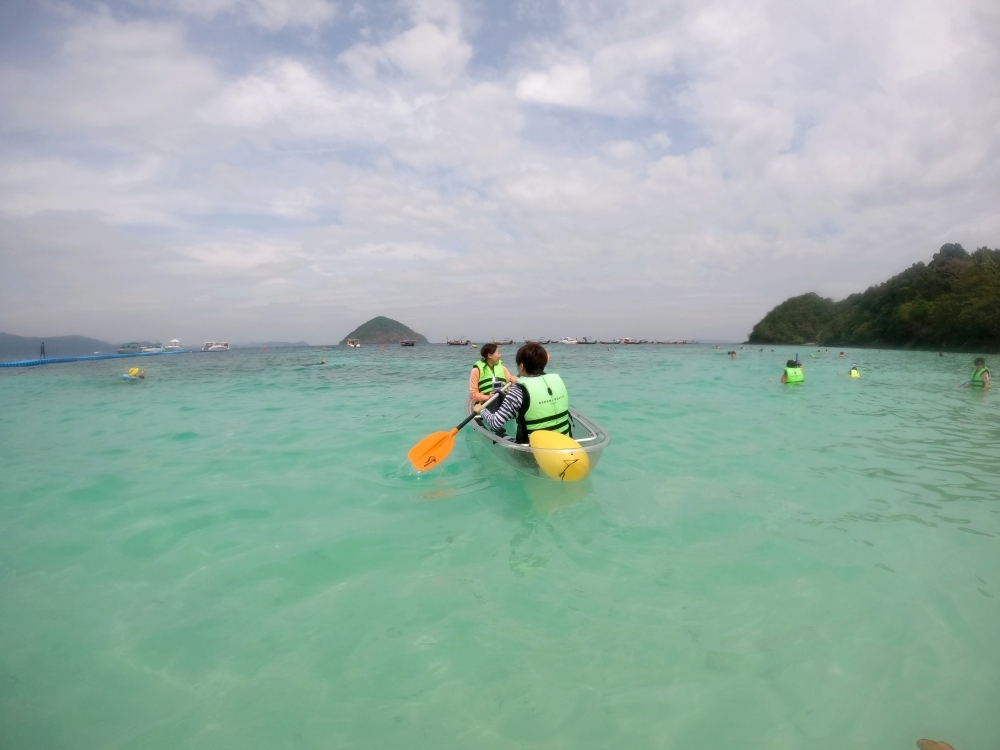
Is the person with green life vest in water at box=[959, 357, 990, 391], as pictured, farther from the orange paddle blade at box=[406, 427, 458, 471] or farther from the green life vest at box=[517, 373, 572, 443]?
the orange paddle blade at box=[406, 427, 458, 471]

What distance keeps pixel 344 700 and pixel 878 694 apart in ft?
11.4

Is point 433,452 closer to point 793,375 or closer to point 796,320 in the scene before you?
point 793,375

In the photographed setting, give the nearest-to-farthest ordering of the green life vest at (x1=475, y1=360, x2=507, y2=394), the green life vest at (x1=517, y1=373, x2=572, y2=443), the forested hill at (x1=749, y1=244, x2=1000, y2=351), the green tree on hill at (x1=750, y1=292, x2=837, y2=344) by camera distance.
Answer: the green life vest at (x1=517, y1=373, x2=572, y2=443), the green life vest at (x1=475, y1=360, x2=507, y2=394), the forested hill at (x1=749, y1=244, x2=1000, y2=351), the green tree on hill at (x1=750, y1=292, x2=837, y2=344)

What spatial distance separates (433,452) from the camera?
7.91 meters

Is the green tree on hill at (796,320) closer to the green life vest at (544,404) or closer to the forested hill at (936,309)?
the forested hill at (936,309)

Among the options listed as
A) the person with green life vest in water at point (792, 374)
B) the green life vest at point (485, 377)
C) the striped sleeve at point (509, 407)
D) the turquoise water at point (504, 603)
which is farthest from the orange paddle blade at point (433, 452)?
the person with green life vest in water at point (792, 374)

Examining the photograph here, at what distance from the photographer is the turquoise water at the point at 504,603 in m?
2.96

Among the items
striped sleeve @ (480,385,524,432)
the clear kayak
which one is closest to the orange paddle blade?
the clear kayak

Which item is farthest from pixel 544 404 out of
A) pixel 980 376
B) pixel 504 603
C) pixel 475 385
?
pixel 980 376

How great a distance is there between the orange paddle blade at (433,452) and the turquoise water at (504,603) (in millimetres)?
381

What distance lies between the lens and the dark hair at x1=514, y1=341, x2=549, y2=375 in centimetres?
660

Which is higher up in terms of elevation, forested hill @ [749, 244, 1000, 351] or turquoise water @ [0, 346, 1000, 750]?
forested hill @ [749, 244, 1000, 351]

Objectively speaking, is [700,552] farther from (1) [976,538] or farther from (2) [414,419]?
(2) [414,419]

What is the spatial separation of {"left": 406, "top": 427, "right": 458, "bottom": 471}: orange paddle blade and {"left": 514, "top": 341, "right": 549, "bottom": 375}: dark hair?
6.06ft
